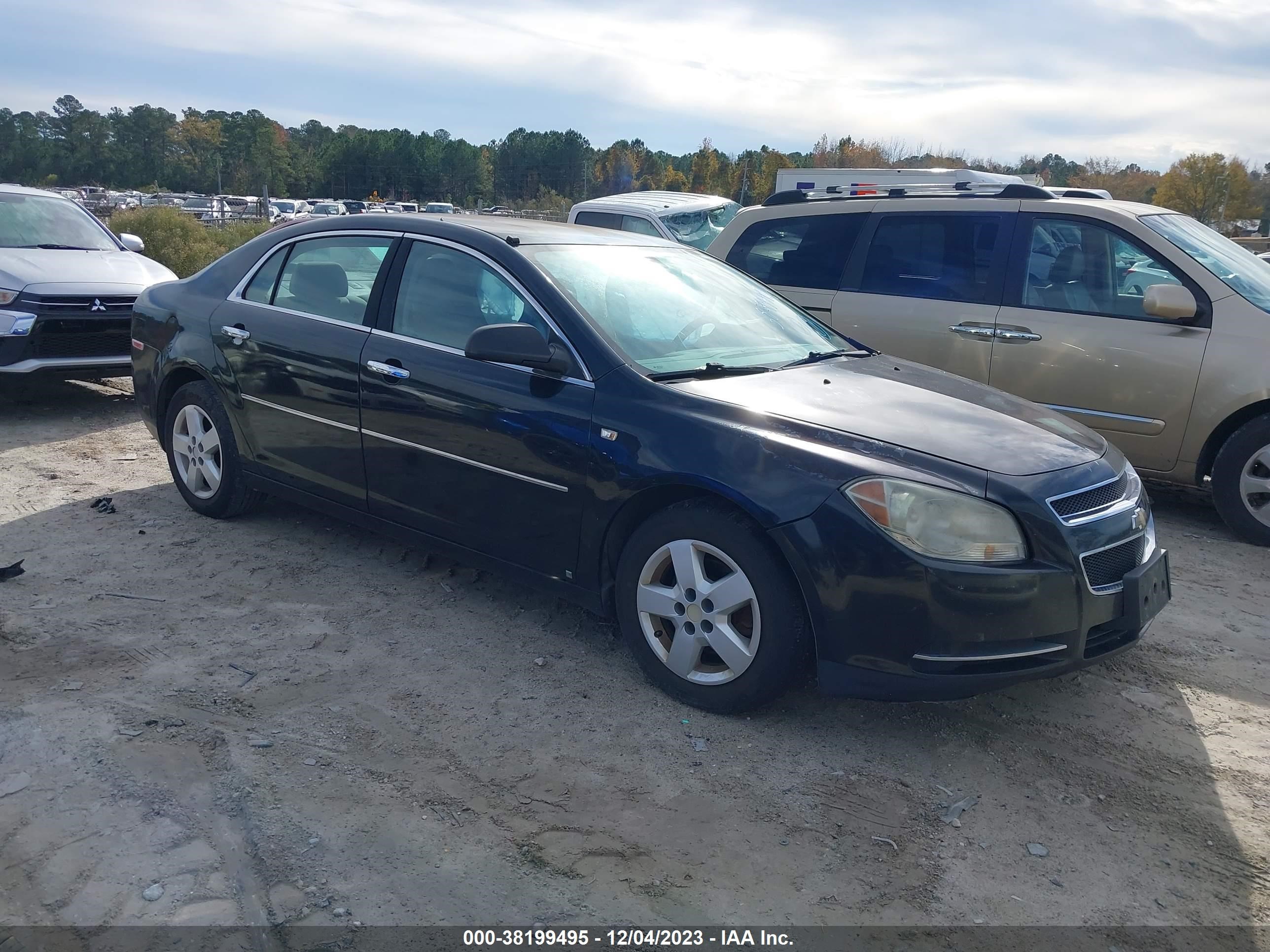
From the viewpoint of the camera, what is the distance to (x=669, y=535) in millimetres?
3518

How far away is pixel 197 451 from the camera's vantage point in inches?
215

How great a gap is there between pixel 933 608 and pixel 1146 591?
0.90m

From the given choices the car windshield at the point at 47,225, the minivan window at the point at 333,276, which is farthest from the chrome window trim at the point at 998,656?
the car windshield at the point at 47,225

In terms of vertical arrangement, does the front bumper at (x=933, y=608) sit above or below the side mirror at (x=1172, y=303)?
below

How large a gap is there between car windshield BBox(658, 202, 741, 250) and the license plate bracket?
9.50m

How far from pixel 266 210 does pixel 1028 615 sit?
26.6 m

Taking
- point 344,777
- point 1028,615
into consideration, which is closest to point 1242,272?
point 1028,615

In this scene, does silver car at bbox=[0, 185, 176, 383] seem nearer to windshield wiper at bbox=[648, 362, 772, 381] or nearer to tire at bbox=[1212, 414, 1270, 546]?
windshield wiper at bbox=[648, 362, 772, 381]

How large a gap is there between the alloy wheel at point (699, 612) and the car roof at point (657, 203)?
32.0 feet

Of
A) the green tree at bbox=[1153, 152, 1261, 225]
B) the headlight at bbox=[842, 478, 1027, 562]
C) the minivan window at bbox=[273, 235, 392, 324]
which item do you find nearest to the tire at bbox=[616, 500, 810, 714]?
the headlight at bbox=[842, 478, 1027, 562]

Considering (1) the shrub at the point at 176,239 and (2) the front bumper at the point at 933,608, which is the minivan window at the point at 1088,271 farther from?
(1) the shrub at the point at 176,239

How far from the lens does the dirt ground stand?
8.67ft

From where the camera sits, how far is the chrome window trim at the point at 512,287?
3.87m

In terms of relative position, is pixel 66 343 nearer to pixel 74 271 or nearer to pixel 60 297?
pixel 60 297
